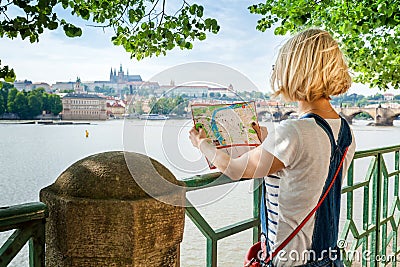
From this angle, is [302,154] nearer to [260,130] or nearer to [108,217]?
[260,130]

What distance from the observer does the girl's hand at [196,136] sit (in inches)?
49.0

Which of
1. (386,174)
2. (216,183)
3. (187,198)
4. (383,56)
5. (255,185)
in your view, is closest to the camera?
(187,198)

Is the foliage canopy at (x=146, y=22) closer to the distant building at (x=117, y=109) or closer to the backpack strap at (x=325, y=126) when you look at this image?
the distant building at (x=117, y=109)

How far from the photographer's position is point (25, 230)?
A: 97 cm

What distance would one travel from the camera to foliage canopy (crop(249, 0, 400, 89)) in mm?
4309

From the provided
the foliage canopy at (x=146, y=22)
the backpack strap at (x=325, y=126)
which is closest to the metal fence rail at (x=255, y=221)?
the backpack strap at (x=325, y=126)

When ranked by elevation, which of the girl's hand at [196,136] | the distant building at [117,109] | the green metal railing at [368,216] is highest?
the distant building at [117,109]

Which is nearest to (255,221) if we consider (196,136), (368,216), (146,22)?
(196,136)

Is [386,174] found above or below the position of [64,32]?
below

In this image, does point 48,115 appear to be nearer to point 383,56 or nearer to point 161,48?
point 161,48

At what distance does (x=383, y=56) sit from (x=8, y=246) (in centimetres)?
606

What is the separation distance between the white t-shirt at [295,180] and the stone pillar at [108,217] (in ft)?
0.96

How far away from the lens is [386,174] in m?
2.72

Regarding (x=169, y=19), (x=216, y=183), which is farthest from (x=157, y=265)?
(x=169, y=19)
